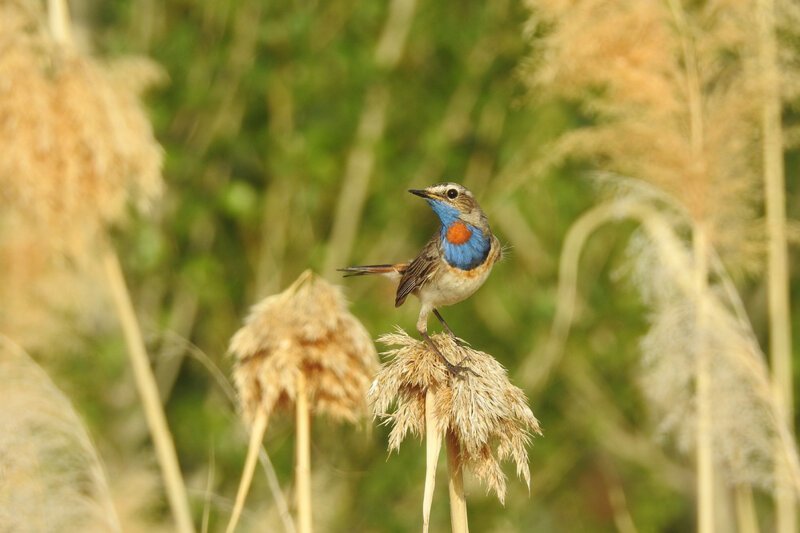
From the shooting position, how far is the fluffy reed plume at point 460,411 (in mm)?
2367

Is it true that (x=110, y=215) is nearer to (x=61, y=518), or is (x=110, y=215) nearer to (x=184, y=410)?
(x=61, y=518)

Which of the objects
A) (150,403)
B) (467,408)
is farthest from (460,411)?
(150,403)

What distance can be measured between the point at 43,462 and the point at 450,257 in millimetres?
1250

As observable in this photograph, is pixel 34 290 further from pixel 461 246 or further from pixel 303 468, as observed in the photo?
pixel 303 468

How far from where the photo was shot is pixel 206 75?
737 cm

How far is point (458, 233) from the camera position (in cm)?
343

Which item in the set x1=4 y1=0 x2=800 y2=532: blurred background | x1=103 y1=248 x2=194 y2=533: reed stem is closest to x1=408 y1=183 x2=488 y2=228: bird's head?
x1=103 y1=248 x2=194 y2=533: reed stem

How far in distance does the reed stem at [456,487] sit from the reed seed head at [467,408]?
0.02 m

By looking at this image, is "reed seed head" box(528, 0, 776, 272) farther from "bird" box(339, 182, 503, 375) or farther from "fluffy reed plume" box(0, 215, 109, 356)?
"fluffy reed plume" box(0, 215, 109, 356)

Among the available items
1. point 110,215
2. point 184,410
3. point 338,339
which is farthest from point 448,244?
point 184,410

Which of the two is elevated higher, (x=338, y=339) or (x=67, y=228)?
(x=67, y=228)

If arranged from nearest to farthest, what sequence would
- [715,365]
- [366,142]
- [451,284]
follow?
[451,284] → [715,365] → [366,142]

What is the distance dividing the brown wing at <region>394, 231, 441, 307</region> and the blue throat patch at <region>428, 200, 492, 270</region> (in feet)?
0.10

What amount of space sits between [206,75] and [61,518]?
4485mm
